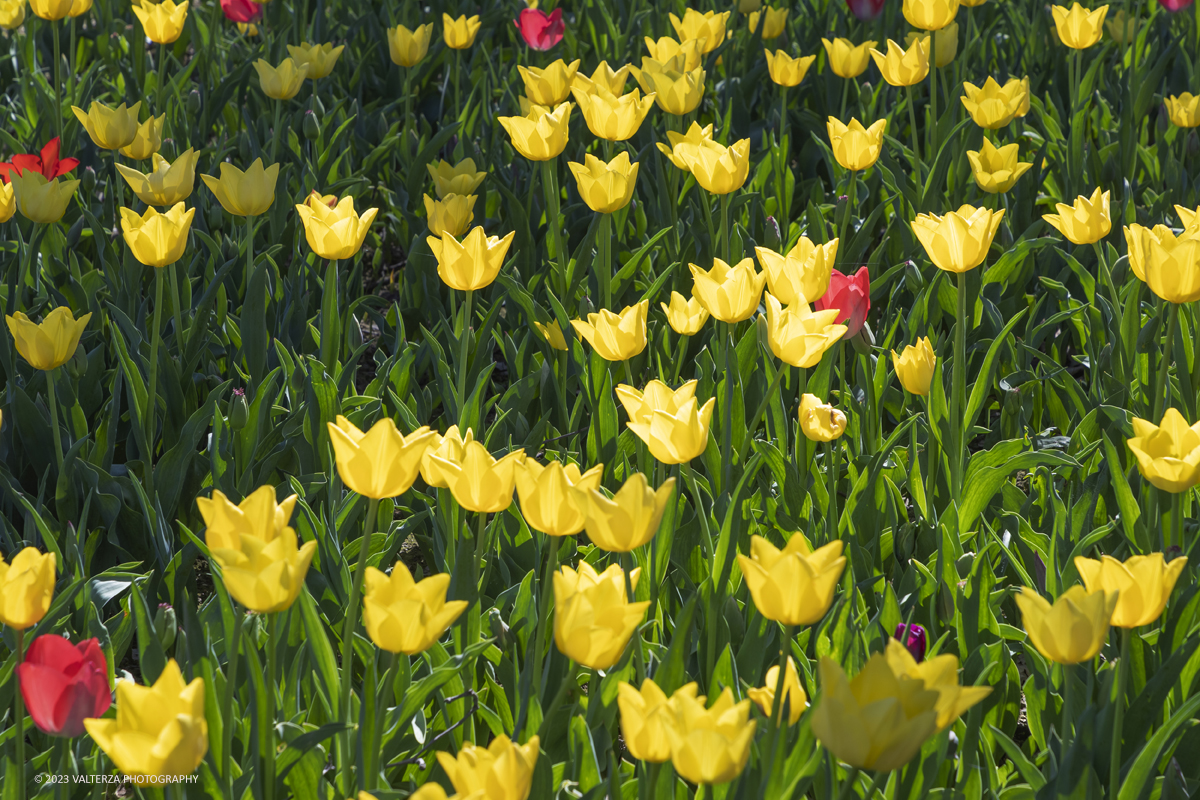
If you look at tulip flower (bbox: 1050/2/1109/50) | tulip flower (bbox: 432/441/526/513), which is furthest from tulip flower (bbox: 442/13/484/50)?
tulip flower (bbox: 432/441/526/513)

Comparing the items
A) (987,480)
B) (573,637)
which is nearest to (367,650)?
(573,637)

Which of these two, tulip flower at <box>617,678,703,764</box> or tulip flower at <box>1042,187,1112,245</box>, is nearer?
tulip flower at <box>617,678,703,764</box>

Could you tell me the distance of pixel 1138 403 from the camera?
1901mm

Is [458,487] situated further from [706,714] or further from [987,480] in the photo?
[987,480]

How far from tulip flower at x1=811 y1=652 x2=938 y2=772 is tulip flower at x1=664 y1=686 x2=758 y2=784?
2.4 inches

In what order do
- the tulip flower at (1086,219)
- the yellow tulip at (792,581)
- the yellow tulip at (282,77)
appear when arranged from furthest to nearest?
the yellow tulip at (282,77) → the tulip flower at (1086,219) → the yellow tulip at (792,581)

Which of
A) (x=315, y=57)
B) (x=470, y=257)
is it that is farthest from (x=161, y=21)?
(x=470, y=257)

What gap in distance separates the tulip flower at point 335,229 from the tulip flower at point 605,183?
Result: 403mm

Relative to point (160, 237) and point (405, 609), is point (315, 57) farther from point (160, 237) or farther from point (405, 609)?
point (405, 609)

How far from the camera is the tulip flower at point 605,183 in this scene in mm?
1955

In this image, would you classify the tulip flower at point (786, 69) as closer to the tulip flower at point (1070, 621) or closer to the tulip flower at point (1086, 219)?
the tulip flower at point (1086, 219)

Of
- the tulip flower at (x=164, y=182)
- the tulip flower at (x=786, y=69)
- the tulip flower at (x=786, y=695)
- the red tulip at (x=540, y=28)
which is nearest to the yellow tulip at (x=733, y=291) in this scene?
the tulip flower at (x=786, y=695)

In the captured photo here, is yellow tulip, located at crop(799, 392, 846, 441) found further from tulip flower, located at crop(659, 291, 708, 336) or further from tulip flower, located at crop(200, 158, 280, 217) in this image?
tulip flower, located at crop(200, 158, 280, 217)

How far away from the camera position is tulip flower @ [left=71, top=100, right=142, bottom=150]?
89.5 inches
